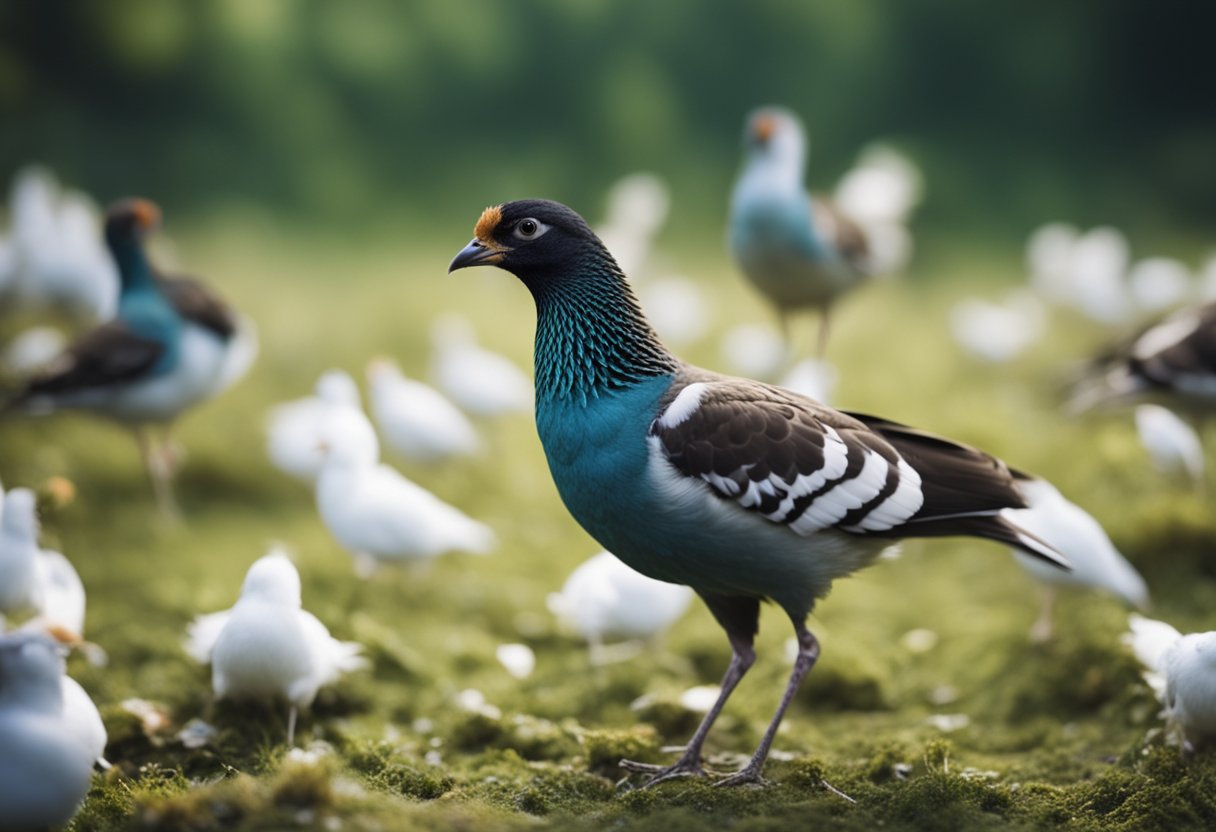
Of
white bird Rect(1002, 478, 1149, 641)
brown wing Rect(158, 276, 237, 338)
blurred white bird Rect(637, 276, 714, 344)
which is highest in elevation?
blurred white bird Rect(637, 276, 714, 344)

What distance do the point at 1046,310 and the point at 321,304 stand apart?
6.10 meters

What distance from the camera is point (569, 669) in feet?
16.3

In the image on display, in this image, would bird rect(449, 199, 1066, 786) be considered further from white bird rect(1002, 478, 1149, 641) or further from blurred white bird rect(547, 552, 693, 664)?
white bird rect(1002, 478, 1149, 641)

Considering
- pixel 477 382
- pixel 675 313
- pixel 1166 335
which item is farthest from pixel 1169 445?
pixel 675 313

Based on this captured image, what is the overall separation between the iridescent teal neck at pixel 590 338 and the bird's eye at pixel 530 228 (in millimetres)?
146

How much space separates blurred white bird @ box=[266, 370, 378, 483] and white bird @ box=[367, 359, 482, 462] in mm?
164

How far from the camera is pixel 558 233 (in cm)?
380

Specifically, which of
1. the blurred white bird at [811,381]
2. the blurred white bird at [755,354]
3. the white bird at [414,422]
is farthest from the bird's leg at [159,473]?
the blurred white bird at [755,354]

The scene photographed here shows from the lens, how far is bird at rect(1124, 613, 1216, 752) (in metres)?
3.52

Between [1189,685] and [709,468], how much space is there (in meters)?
1.53

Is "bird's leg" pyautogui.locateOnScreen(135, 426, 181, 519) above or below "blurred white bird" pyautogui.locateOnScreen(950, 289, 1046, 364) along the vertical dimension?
below

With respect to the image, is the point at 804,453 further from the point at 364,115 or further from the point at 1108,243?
the point at 364,115

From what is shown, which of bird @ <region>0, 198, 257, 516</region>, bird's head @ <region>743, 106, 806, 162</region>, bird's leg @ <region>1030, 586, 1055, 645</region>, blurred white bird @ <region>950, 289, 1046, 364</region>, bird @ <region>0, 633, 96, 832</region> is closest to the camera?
bird @ <region>0, 633, 96, 832</region>

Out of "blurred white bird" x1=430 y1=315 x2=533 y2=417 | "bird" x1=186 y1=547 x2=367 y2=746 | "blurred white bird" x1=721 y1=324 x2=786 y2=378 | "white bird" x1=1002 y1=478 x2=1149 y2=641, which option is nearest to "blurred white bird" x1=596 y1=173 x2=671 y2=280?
"blurred white bird" x1=721 y1=324 x2=786 y2=378
